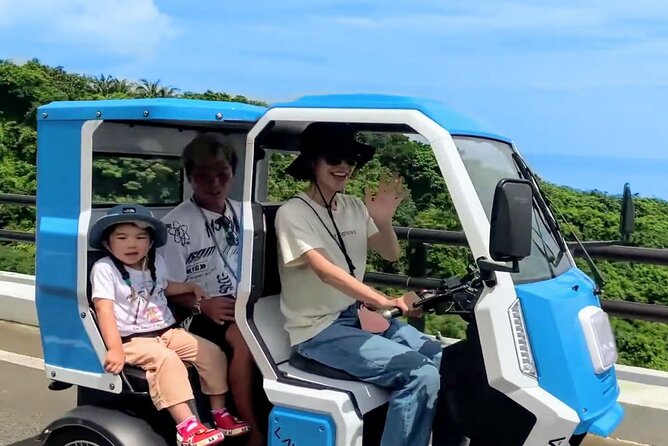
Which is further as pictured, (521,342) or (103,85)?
(103,85)

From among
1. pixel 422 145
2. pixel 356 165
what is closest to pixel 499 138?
pixel 422 145

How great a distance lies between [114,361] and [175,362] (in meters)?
0.27

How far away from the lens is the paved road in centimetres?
505

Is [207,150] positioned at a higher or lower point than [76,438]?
higher

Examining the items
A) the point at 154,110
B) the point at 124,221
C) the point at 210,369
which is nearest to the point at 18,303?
the point at 124,221

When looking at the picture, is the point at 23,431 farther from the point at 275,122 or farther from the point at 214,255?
the point at 275,122

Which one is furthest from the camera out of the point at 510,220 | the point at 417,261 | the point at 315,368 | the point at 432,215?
the point at 417,261

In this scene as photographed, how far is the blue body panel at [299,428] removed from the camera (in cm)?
325

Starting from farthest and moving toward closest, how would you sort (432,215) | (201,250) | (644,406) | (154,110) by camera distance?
(644,406) → (432,215) → (201,250) → (154,110)

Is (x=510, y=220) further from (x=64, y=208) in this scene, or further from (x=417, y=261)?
(x=417, y=261)

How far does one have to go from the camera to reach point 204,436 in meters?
3.49

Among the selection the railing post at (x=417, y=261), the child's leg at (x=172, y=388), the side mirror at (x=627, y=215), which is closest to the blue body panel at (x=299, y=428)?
the child's leg at (x=172, y=388)

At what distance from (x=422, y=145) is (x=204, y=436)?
1562 millimetres

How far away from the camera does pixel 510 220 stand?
276 centimetres
